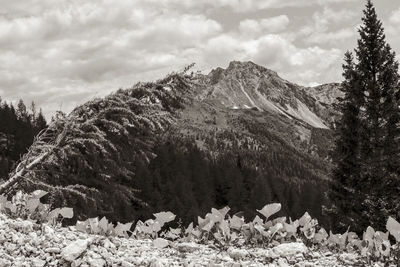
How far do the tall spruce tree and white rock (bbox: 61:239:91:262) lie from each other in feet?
80.4

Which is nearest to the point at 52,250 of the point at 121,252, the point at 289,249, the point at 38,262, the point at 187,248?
the point at 38,262

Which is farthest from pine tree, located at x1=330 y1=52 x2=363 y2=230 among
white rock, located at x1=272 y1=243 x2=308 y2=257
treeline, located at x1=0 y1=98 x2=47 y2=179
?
treeline, located at x1=0 y1=98 x2=47 y2=179

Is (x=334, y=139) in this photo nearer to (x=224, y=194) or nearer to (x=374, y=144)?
(x=374, y=144)

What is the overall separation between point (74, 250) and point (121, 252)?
0.56 meters

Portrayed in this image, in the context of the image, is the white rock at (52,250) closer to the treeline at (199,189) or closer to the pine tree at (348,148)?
the pine tree at (348,148)

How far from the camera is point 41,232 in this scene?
5.79 meters

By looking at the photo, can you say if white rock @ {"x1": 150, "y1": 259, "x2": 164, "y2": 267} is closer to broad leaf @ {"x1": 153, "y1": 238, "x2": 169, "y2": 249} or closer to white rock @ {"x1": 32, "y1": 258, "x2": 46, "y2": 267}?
broad leaf @ {"x1": 153, "y1": 238, "x2": 169, "y2": 249}

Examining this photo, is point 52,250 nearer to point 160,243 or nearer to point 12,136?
point 160,243

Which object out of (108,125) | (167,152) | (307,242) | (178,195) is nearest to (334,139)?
(108,125)

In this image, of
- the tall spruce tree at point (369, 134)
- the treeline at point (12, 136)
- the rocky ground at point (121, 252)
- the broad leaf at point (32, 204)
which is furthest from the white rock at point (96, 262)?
the treeline at point (12, 136)

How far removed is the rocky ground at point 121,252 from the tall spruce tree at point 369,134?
23.0 m

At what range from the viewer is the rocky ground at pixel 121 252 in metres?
5.18

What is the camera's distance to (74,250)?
5152mm

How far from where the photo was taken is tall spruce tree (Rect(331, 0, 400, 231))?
30.3m
